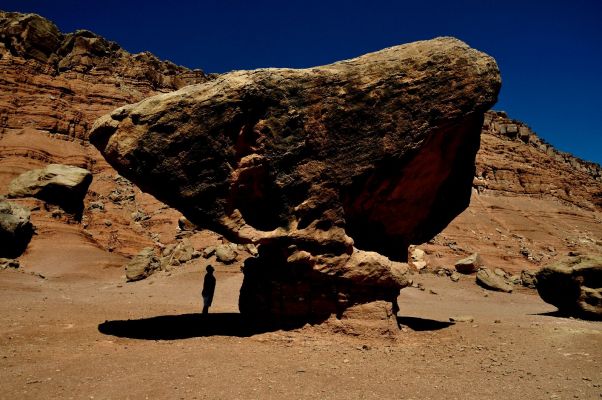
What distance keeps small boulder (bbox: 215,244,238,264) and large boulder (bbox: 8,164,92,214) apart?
48.9 feet

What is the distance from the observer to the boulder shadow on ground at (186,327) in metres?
10.4

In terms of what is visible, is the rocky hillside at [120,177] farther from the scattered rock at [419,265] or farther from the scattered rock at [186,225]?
the scattered rock at [186,225]

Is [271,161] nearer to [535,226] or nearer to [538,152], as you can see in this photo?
[535,226]

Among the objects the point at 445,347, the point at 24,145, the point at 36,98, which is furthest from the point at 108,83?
the point at 445,347

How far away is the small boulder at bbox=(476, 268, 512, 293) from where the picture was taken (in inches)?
1115

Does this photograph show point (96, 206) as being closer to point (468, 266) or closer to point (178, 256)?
point (178, 256)

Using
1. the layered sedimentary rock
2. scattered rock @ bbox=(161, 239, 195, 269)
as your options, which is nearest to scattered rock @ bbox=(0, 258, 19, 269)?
the layered sedimentary rock

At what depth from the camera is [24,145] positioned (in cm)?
4225

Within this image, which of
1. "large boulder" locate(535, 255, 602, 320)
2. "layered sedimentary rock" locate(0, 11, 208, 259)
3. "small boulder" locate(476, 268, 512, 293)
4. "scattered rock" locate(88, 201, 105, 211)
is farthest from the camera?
"scattered rock" locate(88, 201, 105, 211)

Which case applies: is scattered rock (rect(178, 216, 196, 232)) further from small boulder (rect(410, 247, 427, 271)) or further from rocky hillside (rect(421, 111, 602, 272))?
rocky hillside (rect(421, 111, 602, 272))

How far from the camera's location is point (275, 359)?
8.47 meters

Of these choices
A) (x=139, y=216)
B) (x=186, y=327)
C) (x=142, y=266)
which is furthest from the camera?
(x=139, y=216)

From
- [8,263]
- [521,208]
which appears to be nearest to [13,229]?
[8,263]

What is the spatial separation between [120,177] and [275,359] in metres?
45.1
